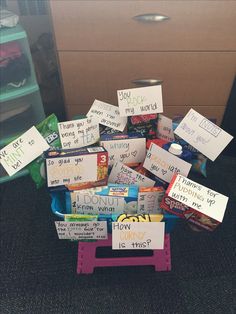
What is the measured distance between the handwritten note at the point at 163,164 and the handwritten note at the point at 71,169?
5.5 inches

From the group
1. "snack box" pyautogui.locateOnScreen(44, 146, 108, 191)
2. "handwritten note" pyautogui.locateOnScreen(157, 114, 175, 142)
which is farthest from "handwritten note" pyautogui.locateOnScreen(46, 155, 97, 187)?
"handwritten note" pyautogui.locateOnScreen(157, 114, 175, 142)

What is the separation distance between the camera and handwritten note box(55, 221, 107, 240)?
0.64 meters

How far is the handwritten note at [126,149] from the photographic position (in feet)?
2.41

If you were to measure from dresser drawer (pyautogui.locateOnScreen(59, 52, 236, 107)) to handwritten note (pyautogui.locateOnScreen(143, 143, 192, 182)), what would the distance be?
1.38ft

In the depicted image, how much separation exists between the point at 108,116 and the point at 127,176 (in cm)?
18

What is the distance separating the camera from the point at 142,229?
63 centimetres

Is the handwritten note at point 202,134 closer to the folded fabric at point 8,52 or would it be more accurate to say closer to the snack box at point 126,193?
the snack box at point 126,193

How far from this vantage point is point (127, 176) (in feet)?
2.37

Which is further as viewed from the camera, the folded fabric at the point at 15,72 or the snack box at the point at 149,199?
the folded fabric at the point at 15,72

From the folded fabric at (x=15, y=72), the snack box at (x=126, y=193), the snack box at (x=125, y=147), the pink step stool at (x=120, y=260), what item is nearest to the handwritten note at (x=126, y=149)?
the snack box at (x=125, y=147)

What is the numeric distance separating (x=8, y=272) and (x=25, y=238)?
120 millimetres

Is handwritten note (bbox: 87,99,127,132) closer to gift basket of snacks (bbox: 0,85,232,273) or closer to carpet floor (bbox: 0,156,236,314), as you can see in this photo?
gift basket of snacks (bbox: 0,85,232,273)

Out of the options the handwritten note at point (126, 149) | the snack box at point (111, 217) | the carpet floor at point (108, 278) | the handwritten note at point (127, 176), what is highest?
the handwritten note at point (126, 149)

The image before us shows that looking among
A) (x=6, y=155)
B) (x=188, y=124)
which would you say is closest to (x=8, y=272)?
(x=6, y=155)
